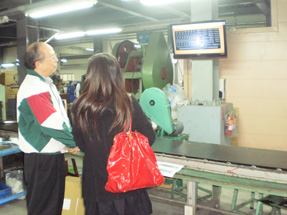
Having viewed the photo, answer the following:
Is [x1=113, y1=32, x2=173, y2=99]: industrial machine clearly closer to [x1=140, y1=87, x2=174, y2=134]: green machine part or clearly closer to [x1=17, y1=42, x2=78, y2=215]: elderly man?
[x1=140, y1=87, x2=174, y2=134]: green machine part

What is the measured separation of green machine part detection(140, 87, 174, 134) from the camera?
89.2 inches

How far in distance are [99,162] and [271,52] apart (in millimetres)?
3707

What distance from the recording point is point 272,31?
13.6ft

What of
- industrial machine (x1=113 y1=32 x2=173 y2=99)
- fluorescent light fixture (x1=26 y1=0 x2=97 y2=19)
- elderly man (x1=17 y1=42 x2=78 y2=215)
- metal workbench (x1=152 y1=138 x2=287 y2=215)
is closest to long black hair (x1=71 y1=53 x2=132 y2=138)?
elderly man (x1=17 y1=42 x2=78 y2=215)

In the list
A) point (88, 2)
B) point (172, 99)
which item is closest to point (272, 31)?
point (172, 99)

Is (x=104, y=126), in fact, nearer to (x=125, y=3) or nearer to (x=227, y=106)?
(x=227, y=106)

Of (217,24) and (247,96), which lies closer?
(217,24)

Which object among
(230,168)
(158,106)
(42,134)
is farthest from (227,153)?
(42,134)

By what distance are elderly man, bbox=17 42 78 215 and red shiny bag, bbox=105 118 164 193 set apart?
59cm

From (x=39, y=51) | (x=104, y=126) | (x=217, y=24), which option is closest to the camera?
(x=104, y=126)

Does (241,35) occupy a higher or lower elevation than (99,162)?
higher

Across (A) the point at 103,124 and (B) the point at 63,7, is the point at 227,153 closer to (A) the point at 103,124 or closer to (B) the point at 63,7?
(A) the point at 103,124

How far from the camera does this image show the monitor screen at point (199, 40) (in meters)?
3.41

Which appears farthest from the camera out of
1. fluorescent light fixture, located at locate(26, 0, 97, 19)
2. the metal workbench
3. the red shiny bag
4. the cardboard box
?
fluorescent light fixture, located at locate(26, 0, 97, 19)
